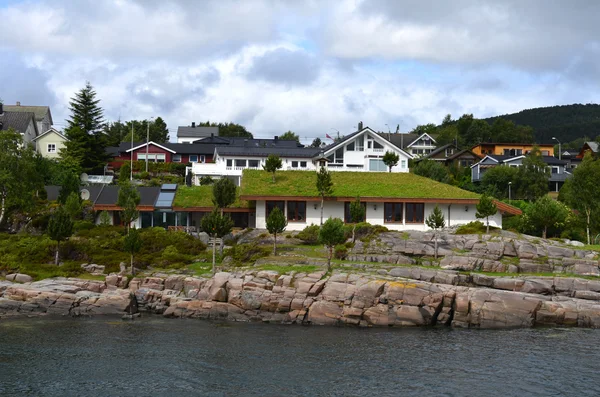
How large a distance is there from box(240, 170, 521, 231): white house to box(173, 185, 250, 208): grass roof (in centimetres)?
168

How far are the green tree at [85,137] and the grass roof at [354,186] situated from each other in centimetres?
2361

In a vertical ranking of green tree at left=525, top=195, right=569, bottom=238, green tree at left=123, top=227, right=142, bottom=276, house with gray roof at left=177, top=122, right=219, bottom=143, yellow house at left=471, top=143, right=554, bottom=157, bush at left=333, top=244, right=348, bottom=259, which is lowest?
bush at left=333, top=244, right=348, bottom=259

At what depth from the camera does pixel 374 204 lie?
5588cm

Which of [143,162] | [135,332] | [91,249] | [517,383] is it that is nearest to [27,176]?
[91,249]

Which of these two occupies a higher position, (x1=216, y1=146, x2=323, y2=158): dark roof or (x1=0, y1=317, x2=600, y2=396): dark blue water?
(x1=216, y1=146, x2=323, y2=158): dark roof

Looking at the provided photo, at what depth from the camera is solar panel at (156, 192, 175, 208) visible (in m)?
56.7

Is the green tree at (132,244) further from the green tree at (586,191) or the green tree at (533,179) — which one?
the green tree at (533,179)

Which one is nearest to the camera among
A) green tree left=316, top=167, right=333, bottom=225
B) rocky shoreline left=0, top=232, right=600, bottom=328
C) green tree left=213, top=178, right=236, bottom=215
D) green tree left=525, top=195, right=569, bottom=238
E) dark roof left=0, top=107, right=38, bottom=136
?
rocky shoreline left=0, top=232, right=600, bottom=328

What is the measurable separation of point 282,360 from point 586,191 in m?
37.5

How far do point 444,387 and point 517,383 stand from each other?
325 cm

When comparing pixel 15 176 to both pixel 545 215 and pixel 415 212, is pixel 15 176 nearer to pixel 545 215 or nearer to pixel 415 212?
pixel 415 212

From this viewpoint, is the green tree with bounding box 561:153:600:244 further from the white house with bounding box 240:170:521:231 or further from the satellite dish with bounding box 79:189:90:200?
the satellite dish with bounding box 79:189:90:200

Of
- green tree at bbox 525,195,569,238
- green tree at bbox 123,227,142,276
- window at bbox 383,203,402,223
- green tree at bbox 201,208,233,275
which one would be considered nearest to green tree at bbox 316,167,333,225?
window at bbox 383,203,402,223

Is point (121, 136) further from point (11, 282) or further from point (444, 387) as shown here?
point (444, 387)
